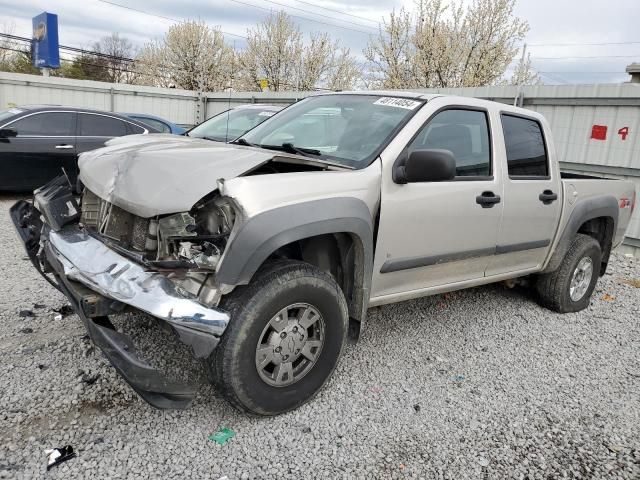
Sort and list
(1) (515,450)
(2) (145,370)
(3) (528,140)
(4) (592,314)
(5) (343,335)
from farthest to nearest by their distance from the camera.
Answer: (4) (592,314) → (3) (528,140) → (5) (343,335) → (1) (515,450) → (2) (145,370)

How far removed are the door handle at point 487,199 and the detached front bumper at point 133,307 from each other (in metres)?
2.12

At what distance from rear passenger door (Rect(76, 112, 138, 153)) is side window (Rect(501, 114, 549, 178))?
6919mm

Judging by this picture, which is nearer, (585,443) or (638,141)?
(585,443)

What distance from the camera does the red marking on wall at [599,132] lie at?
8.16 m

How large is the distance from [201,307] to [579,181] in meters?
3.85

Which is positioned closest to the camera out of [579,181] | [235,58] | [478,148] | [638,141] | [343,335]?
[343,335]

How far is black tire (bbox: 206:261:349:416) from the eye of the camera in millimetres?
2600

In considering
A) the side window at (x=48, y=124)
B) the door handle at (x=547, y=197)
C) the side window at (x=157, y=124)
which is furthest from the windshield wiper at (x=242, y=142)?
the side window at (x=157, y=124)

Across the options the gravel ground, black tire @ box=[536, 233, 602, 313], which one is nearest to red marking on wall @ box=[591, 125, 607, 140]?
black tire @ box=[536, 233, 602, 313]

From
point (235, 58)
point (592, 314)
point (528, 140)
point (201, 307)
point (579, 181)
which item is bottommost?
point (592, 314)

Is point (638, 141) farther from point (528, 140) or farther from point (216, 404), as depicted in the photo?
point (216, 404)

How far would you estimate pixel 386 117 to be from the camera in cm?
356

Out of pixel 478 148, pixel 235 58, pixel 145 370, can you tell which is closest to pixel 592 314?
pixel 478 148

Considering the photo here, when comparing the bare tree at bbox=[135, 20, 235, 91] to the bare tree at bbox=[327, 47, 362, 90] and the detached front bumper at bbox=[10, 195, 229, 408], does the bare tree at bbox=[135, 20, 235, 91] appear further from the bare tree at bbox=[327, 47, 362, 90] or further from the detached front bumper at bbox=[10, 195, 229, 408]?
the detached front bumper at bbox=[10, 195, 229, 408]
